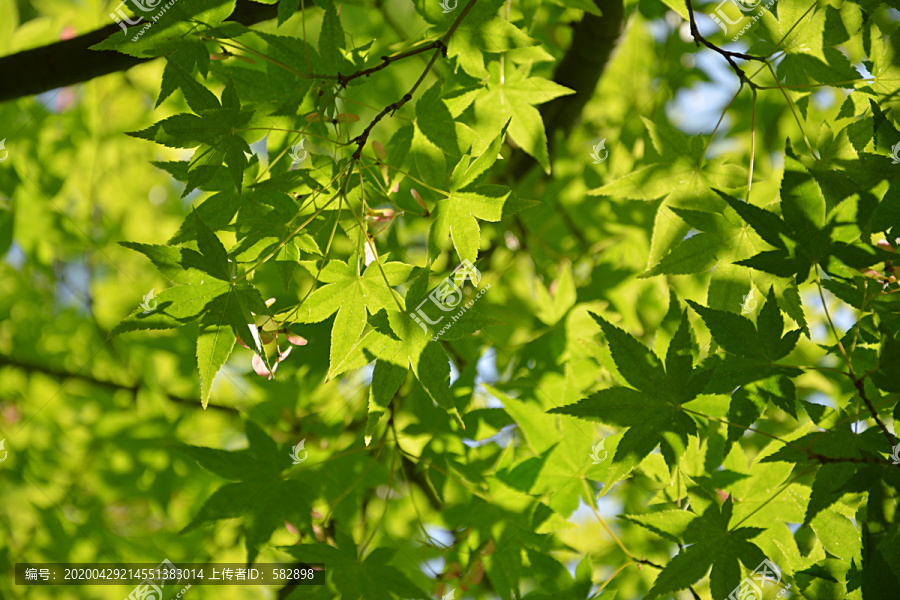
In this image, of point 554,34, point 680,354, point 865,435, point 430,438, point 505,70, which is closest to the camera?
point 865,435

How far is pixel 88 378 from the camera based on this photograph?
2430mm

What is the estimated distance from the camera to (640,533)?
7.09 feet

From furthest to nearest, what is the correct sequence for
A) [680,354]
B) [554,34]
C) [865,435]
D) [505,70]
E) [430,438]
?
[554,34]
[430,438]
[505,70]
[680,354]
[865,435]

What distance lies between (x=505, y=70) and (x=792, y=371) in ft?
3.27

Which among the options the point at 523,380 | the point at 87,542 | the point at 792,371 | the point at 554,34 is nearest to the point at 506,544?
the point at 523,380

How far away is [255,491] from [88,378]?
136 centimetres

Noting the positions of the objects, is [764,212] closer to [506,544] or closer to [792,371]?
[792,371]

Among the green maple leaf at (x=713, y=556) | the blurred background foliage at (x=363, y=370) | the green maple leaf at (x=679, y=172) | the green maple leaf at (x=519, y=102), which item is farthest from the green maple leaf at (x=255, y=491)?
the green maple leaf at (x=679, y=172)

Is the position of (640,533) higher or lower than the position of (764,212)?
lower

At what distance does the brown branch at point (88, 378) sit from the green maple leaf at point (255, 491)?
0.84 meters
